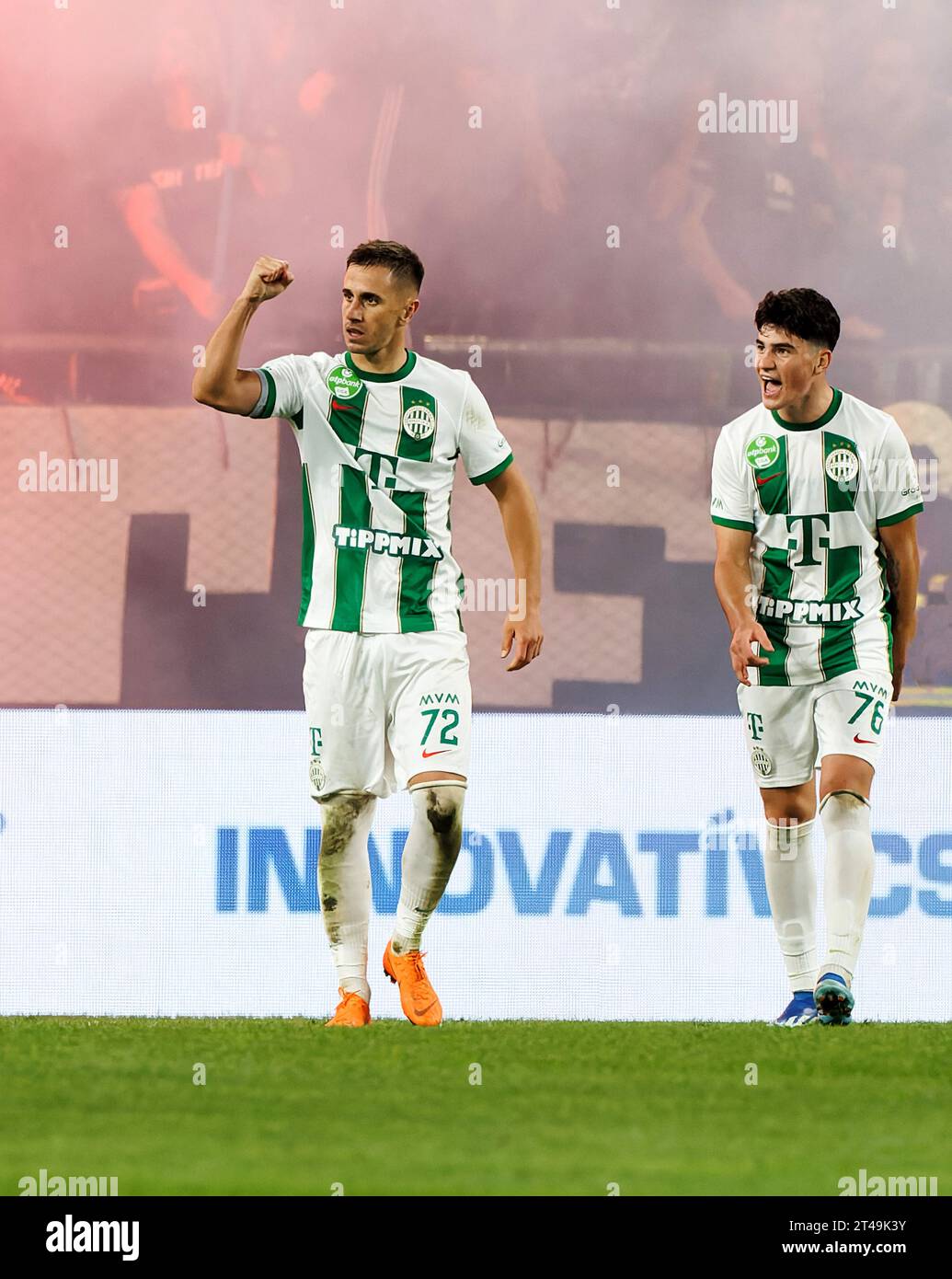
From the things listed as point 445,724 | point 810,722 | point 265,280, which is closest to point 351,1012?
point 445,724

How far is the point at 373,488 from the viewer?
5125mm

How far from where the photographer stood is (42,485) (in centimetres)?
904

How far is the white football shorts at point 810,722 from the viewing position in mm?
5215

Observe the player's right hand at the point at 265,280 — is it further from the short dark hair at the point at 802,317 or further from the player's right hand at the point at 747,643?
the player's right hand at the point at 747,643

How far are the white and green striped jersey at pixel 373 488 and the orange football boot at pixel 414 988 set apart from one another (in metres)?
0.81

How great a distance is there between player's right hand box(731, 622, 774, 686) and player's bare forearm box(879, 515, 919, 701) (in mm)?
391

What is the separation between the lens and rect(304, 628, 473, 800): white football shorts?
509 centimetres

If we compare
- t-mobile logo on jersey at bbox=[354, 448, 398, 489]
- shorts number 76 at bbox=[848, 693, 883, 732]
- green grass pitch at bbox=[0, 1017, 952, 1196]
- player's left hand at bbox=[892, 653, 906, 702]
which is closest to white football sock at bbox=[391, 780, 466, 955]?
green grass pitch at bbox=[0, 1017, 952, 1196]

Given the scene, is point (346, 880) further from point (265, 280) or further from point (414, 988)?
point (265, 280)

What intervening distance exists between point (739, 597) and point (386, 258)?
1215mm

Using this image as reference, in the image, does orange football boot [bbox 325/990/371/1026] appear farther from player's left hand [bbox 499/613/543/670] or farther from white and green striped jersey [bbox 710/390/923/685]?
white and green striped jersey [bbox 710/390/923/685]

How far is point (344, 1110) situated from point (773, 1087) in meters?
0.85

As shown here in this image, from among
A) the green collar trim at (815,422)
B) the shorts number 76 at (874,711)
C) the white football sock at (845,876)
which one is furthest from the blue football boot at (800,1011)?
the green collar trim at (815,422)

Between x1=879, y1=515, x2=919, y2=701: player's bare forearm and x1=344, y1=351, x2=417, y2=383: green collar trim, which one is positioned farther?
x1=879, y1=515, x2=919, y2=701: player's bare forearm
